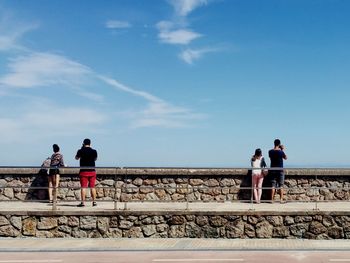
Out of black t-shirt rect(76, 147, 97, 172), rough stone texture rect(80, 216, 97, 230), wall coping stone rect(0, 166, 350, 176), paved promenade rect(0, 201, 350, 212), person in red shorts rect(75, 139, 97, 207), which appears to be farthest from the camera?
wall coping stone rect(0, 166, 350, 176)

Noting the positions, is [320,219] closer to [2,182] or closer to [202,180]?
[202,180]

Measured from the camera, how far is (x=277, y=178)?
1505 centimetres

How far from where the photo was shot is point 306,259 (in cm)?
993

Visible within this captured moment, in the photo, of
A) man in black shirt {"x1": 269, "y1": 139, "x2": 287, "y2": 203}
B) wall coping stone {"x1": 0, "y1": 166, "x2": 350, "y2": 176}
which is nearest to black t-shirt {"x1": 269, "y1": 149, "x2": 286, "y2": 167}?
man in black shirt {"x1": 269, "y1": 139, "x2": 287, "y2": 203}

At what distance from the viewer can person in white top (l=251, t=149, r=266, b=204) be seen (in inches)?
582

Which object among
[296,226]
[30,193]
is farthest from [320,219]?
[30,193]

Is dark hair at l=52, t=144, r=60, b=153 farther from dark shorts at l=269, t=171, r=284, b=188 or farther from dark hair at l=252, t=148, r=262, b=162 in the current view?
dark shorts at l=269, t=171, r=284, b=188

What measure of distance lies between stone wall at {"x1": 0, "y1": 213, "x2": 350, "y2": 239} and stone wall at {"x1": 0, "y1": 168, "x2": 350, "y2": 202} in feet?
8.67

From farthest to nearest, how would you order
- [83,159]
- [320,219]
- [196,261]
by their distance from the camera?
[83,159] < [320,219] < [196,261]

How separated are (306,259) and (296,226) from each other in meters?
2.53

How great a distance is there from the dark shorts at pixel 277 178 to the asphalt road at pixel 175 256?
13.8ft

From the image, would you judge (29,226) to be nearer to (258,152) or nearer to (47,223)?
(47,223)

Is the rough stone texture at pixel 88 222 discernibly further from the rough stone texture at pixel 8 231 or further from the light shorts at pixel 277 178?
the light shorts at pixel 277 178

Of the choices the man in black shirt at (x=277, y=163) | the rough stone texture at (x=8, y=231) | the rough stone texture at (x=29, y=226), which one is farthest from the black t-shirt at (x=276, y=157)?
the rough stone texture at (x=8, y=231)
